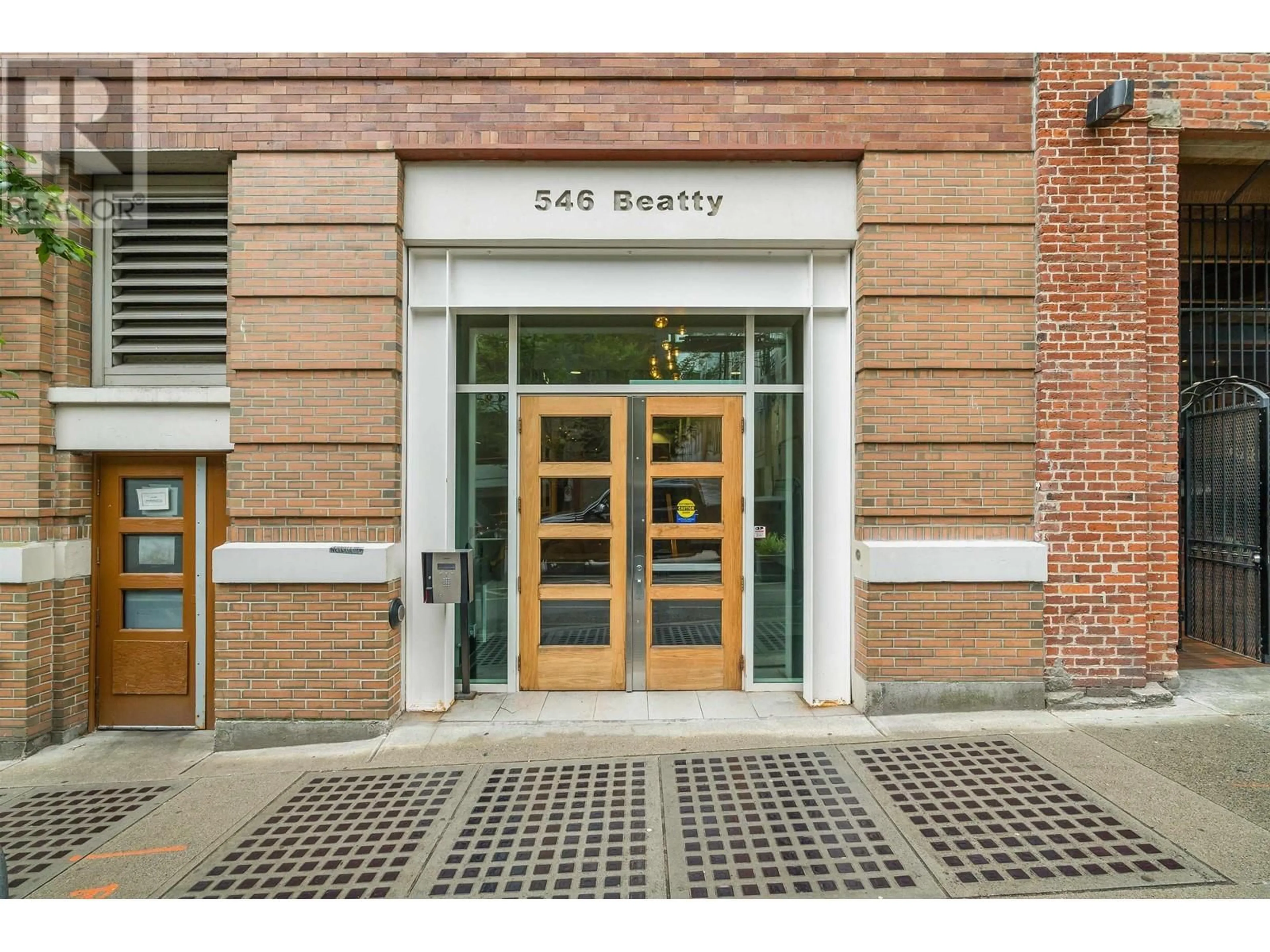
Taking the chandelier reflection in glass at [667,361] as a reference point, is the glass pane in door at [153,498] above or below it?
below

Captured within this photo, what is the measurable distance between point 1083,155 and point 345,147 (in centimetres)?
605

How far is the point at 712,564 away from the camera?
596 centimetres

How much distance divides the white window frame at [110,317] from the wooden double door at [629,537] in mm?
2806

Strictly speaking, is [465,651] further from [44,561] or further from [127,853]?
[44,561]

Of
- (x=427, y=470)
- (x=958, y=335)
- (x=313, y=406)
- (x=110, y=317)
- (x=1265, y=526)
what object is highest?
(x=110, y=317)

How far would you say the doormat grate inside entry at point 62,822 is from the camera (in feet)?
11.5

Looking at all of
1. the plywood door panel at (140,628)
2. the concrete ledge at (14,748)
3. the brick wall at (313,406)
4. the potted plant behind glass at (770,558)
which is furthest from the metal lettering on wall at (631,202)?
the concrete ledge at (14,748)

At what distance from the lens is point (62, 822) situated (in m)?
4.00

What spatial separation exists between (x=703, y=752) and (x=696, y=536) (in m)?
1.93

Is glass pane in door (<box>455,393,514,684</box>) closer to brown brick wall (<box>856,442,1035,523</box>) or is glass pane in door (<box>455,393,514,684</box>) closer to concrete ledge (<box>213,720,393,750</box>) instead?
concrete ledge (<box>213,720,393,750</box>)

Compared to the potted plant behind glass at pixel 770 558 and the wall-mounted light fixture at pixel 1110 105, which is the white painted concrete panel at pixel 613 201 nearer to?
the wall-mounted light fixture at pixel 1110 105

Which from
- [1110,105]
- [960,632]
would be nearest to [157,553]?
[960,632]

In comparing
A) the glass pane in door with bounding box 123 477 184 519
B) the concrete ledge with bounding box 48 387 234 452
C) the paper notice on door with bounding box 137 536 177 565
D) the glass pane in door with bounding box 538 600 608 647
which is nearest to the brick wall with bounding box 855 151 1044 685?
the glass pane in door with bounding box 538 600 608 647

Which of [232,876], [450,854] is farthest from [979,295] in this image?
[232,876]
